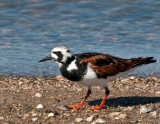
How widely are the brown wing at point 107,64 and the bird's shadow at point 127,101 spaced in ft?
1.95

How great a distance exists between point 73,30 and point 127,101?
5054mm

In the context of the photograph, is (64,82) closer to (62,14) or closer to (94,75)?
(94,75)

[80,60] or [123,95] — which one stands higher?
[80,60]

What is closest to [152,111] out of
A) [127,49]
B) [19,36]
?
[127,49]

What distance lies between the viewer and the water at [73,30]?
10.4 metres

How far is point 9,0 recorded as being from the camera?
1487cm

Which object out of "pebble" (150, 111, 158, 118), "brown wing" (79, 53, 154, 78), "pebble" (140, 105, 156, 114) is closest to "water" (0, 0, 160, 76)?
"brown wing" (79, 53, 154, 78)

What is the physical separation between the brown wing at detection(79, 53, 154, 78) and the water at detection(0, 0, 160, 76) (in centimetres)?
213

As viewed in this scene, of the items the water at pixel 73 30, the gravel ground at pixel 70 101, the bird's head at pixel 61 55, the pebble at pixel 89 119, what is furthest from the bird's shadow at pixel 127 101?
the water at pixel 73 30

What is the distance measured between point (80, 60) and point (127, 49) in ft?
12.9

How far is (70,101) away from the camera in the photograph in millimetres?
8031

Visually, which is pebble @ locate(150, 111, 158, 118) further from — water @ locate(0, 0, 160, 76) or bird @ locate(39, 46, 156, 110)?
water @ locate(0, 0, 160, 76)

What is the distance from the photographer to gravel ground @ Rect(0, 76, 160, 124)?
6.93m

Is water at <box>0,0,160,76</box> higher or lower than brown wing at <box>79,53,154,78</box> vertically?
lower
